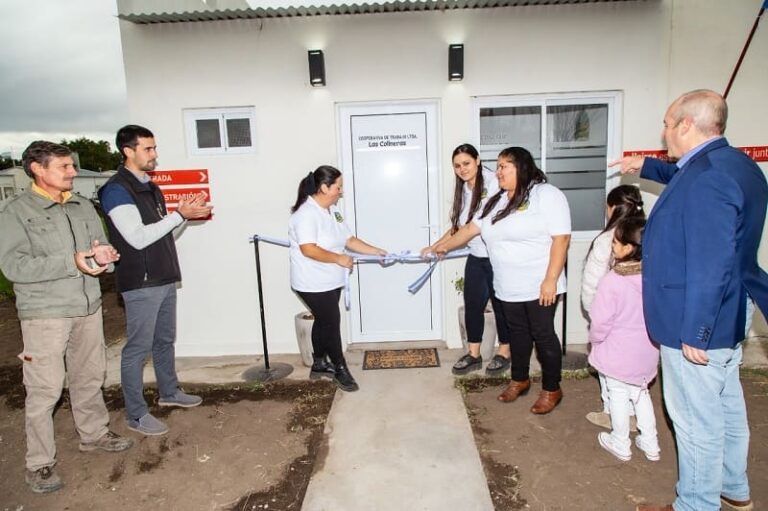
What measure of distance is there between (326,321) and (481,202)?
1582 mm

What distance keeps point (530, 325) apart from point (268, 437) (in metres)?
1.98

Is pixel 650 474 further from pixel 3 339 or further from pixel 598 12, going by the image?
pixel 3 339

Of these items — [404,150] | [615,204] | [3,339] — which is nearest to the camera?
[615,204]

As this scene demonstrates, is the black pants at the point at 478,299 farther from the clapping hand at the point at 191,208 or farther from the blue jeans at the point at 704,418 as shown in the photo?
the clapping hand at the point at 191,208

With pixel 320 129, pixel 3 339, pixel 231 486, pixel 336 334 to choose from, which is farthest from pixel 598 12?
pixel 3 339

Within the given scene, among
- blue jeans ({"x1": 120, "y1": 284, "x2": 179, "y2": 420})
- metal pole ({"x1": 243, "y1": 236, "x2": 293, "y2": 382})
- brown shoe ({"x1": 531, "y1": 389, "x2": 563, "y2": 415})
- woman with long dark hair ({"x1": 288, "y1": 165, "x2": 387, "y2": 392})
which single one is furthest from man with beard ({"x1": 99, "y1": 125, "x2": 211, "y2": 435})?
brown shoe ({"x1": 531, "y1": 389, "x2": 563, "y2": 415})

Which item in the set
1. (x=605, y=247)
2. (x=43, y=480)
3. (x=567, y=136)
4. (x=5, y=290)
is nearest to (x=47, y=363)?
(x=43, y=480)

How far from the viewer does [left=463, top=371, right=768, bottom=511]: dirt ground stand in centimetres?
258

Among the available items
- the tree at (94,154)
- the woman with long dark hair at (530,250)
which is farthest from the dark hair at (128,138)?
the tree at (94,154)

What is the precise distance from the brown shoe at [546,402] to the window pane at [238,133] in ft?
11.3

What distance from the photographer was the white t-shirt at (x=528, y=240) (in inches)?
123

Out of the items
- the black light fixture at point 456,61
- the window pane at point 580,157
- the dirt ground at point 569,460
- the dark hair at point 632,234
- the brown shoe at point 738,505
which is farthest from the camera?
the window pane at point 580,157

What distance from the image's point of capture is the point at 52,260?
8.96 ft

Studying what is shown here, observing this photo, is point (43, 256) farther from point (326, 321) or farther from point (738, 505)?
point (738, 505)
